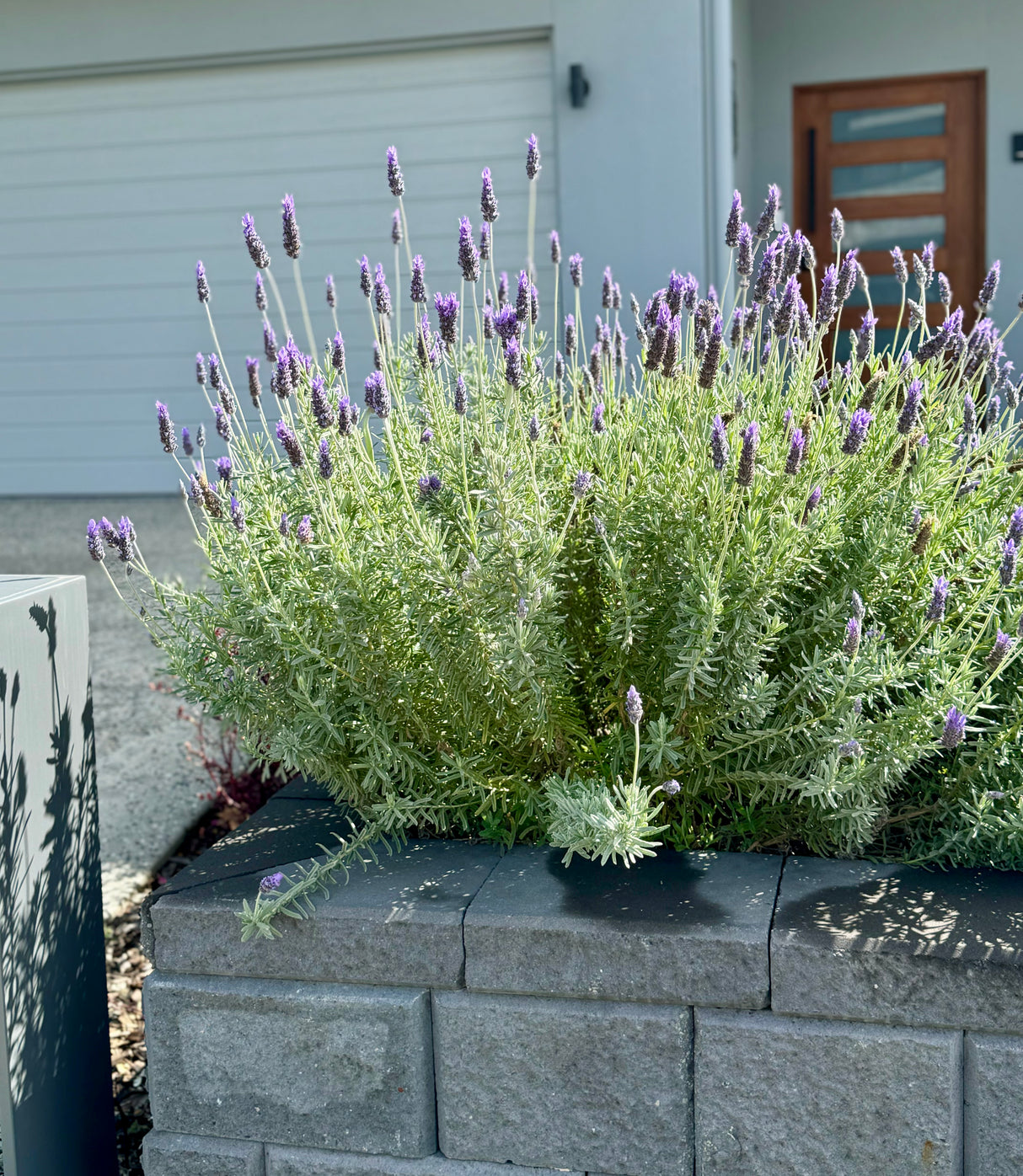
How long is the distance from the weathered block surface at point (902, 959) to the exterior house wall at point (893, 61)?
782 centimetres

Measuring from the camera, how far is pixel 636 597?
221cm

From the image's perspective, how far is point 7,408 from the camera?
31.7 feet

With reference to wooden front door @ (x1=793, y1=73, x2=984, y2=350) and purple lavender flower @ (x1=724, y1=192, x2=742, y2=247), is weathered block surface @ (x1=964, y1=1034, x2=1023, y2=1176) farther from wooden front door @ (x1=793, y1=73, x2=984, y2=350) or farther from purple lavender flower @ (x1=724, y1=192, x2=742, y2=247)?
wooden front door @ (x1=793, y1=73, x2=984, y2=350)

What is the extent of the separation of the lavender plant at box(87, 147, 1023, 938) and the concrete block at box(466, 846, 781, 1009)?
0.11 metres

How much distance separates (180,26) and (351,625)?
7620mm

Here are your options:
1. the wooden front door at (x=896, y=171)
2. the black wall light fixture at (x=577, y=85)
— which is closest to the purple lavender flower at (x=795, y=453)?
the black wall light fixture at (x=577, y=85)

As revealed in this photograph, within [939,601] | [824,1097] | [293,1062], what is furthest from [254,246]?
[824,1097]

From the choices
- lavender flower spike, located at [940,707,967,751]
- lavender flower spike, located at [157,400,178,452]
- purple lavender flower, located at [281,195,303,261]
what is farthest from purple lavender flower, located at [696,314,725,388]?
lavender flower spike, located at [157,400,178,452]

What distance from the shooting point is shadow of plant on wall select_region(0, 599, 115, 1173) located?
81.5 inches

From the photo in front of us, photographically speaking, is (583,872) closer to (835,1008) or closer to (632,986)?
(632,986)

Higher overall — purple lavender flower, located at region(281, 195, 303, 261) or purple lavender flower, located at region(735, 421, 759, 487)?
purple lavender flower, located at region(281, 195, 303, 261)

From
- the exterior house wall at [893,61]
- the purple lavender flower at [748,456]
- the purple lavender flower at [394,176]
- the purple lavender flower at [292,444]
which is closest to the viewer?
the purple lavender flower at [748,456]

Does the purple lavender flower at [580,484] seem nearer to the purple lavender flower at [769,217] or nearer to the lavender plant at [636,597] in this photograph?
the lavender plant at [636,597]

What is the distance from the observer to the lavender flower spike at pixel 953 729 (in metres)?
1.85
